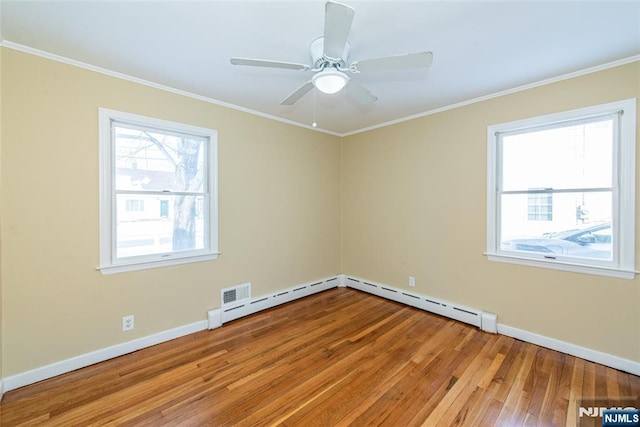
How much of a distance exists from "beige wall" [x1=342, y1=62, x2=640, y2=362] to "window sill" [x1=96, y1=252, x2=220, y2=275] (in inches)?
93.3

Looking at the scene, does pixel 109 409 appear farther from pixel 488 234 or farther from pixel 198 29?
pixel 488 234

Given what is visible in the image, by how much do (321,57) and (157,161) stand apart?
6.61ft

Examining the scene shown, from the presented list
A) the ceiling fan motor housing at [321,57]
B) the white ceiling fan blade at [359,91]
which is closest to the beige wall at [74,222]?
the ceiling fan motor housing at [321,57]

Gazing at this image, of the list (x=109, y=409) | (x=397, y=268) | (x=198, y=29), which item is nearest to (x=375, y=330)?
(x=397, y=268)

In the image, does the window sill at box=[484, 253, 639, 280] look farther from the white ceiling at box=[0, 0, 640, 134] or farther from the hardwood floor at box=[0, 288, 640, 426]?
the white ceiling at box=[0, 0, 640, 134]

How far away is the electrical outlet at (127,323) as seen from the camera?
2494 mm

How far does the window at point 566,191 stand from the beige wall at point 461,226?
10 cm

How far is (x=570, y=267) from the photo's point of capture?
2463 millimetres

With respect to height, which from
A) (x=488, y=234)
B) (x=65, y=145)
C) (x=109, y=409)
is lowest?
(x=109, y=409)

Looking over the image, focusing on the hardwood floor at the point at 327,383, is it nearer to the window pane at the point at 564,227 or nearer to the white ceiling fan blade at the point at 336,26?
the window pane at the point at 564,227

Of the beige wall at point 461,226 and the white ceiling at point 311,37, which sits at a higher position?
the white ceiling at point 311,37

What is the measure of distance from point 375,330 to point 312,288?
1379 mm

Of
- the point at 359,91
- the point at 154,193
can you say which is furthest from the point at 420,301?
the point at 154,193

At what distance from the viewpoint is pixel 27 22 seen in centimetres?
175
